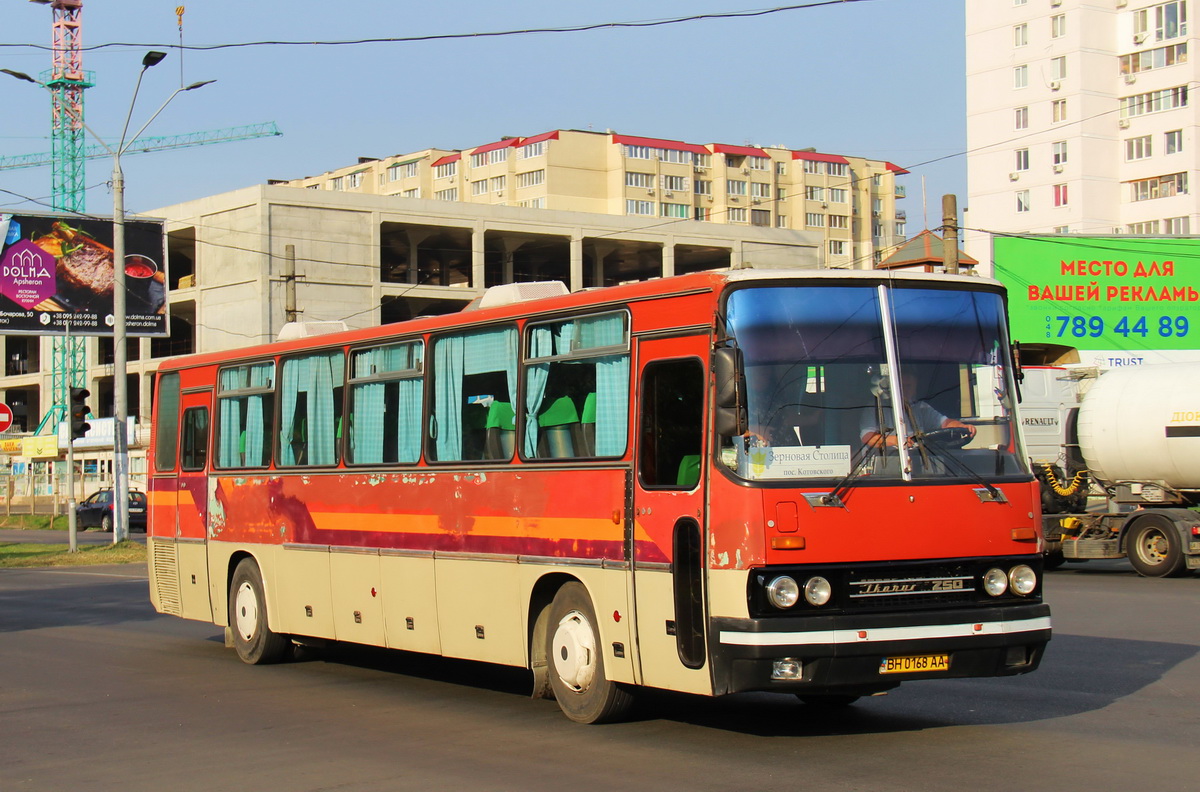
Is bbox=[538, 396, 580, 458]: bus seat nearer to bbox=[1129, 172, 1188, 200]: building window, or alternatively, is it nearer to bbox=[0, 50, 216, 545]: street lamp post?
bbox=[0, 50, 216, 545]: street lamp post

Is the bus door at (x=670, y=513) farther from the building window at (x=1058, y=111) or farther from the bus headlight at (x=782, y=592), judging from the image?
the building window at (x=1058, y=111)

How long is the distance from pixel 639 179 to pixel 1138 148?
173 ft

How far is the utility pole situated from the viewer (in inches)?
1200

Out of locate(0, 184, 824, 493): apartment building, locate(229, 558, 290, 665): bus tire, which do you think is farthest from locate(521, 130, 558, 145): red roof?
locate(229, 558, 290, 665): bus tire

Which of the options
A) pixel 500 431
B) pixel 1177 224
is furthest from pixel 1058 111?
pixel 500 431

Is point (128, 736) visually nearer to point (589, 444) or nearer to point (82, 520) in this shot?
point (589, 444)

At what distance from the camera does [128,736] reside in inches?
393

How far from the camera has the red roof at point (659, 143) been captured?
13160cm

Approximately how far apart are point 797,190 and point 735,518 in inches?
5540

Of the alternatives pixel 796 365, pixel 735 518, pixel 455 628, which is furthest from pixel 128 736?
pixel 796 365

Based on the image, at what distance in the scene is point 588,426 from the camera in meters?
9.91

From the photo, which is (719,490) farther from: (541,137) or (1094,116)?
(541,137)

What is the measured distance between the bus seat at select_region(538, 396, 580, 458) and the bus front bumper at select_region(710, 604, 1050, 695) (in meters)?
2.08

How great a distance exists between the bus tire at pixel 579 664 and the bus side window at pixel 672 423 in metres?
1.19
